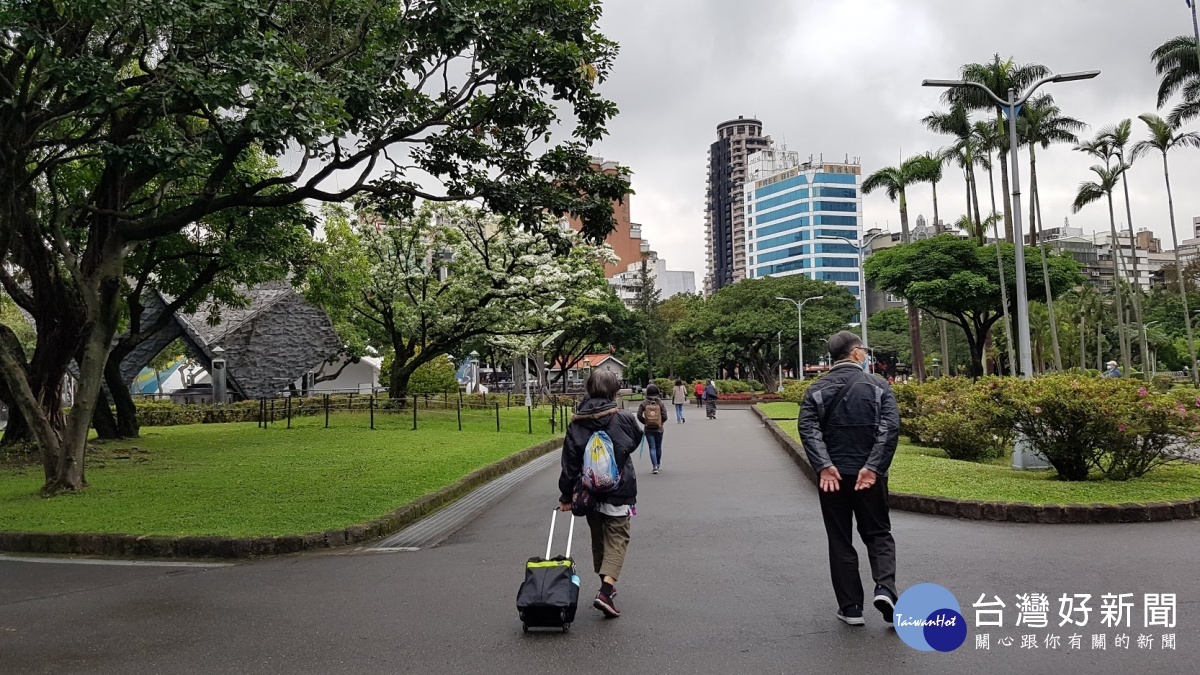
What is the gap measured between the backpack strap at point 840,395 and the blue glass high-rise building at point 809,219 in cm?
11619

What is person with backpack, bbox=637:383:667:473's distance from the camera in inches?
528

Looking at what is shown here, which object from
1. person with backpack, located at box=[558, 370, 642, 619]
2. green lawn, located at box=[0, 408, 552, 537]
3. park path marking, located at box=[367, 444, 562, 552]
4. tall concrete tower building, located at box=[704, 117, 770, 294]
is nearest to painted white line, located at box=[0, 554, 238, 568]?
green lawn, located at box=[0, 408, 552, 537]

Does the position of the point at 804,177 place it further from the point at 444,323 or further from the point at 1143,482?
the point at 1143,482

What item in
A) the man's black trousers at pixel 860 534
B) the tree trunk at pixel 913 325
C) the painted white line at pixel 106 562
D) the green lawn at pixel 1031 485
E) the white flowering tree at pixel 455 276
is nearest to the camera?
the man's black trousers at pixel 860 534

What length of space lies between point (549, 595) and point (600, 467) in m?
0.83

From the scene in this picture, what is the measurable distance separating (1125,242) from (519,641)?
139 meters

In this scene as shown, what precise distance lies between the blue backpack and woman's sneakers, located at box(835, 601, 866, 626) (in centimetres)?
150

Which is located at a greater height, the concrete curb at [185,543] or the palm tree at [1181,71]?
the palm tree at [1181,71]

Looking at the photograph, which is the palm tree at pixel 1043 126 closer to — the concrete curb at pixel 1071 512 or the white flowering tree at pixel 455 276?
the white flowering tree at pixel 455 276

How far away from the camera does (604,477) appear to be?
5.30m

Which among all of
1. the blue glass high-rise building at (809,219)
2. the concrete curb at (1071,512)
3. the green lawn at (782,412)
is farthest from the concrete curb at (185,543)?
the blue glass high-rise building at (809,219)

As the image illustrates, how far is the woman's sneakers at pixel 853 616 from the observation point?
4977 mm

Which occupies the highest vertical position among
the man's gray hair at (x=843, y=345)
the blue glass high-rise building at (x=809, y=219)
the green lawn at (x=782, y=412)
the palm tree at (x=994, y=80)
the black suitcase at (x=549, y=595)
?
the blue glass high-rise building at (x=809, y=219)

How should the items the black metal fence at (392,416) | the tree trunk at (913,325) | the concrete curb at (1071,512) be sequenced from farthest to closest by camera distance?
the tree trunk at (913,325)
the black metal fence at (392,416)
the concrete curb at (1071,512)
